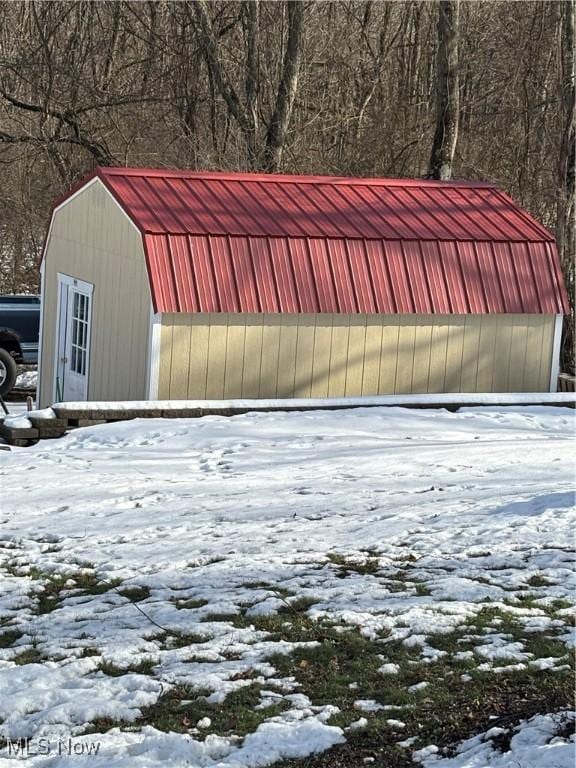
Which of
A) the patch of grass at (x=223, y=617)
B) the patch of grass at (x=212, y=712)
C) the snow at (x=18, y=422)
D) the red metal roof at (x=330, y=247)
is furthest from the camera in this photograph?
the red metal roof at (x=330, y=247)

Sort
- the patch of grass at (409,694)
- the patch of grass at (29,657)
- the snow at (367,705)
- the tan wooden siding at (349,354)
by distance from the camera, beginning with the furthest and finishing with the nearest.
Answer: the tan wooden siding at (349,354) → the patch of grass at (29,657) → the snow at (367,705) → the patch of grass at (409,694)

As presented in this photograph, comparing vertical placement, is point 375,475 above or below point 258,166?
below

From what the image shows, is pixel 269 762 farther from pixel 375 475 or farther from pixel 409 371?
Answer: pixel 409 371

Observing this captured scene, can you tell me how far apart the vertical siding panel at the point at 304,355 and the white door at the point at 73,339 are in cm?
293

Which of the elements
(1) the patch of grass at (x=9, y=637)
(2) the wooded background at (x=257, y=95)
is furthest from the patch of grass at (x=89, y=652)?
(2) the wooded background at (x=257, y=95)

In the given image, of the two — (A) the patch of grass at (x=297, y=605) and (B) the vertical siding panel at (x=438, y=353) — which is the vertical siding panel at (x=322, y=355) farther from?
(A) the patch of grass at (x=297, y=605)

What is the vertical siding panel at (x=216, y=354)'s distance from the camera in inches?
537

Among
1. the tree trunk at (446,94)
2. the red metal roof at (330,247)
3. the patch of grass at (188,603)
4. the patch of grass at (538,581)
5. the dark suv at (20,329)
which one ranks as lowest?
the patch of grass at (188,603)

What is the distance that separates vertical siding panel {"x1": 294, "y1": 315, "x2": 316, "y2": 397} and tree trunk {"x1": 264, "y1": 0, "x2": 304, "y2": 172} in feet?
30.5

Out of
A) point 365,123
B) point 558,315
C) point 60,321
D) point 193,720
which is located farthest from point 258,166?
point 193,720

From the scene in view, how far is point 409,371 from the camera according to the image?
14703 mm

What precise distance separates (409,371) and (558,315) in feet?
6.90

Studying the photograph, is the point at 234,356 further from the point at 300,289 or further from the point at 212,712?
the point at 212,712

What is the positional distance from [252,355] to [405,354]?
1971 mm
